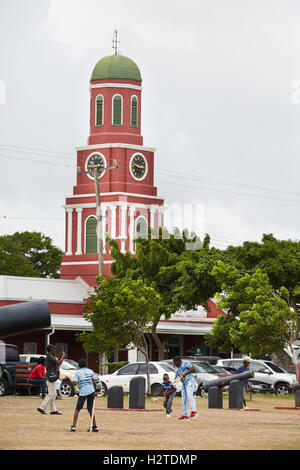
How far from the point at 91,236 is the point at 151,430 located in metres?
58.8

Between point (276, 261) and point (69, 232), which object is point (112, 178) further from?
point (276, 261)

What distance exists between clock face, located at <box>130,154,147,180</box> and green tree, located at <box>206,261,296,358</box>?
34.2 m

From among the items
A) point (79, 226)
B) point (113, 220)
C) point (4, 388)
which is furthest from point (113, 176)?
point (4, 388)

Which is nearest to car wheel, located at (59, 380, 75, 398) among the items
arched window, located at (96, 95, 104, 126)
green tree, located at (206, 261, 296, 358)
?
green tree, located at (206, 261, 296, 358)

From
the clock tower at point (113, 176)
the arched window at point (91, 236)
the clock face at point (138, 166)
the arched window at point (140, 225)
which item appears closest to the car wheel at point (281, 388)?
the clock tower at point (113, 176)

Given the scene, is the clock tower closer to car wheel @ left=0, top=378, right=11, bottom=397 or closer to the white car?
the white car

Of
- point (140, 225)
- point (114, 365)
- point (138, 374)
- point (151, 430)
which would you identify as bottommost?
point (151, 430)

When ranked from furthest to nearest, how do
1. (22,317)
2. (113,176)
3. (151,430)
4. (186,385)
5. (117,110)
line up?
(117,110) → (113,176) → (186,385) → (151,430) → (22,317)

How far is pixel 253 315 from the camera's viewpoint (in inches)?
1681

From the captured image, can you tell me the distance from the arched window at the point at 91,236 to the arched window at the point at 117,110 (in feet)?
25.2

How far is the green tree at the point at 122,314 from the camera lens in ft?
129

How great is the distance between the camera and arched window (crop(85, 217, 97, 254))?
7969 centimetres

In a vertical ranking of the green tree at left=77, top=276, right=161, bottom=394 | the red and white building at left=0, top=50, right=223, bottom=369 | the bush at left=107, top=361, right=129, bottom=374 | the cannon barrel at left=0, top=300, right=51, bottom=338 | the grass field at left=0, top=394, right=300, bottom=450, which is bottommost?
the grass field at left=0, top=394, right=300, bottom=450

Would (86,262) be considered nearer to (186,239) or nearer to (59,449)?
(186,239)
